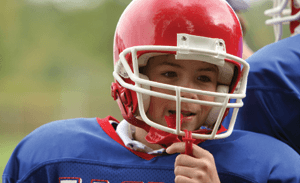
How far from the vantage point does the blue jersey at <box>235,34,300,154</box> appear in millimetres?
1385

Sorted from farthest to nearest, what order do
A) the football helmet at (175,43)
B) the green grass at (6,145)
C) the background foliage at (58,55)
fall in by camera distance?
the background foliage at (58,55), the green grass at (6,145), the football helmet at (175,43)

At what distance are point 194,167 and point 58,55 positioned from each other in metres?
13.8

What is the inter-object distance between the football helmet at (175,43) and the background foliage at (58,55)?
323 inches

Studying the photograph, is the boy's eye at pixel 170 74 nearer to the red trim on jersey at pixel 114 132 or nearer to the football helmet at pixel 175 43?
the football helmet at pixel 175 43

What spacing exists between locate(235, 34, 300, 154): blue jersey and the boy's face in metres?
0.22

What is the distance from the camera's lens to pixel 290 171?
1.21 metres

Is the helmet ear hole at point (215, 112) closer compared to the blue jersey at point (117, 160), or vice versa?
the blue jersey at point (117, 160)

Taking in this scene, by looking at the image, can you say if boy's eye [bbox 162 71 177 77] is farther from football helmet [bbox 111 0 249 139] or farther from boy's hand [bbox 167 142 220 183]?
boy's hand [bbox 167 142 220 183]

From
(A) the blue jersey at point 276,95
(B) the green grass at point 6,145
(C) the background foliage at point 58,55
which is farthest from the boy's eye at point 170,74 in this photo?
(C) the background foliage at point 58,55

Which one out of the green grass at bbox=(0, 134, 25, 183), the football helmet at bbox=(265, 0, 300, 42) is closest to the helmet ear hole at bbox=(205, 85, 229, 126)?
the football helmet at bbox=(265, 0, 300, 42)

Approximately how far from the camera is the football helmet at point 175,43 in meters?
1.18

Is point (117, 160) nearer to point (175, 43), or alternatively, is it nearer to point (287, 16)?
point (175, 43)

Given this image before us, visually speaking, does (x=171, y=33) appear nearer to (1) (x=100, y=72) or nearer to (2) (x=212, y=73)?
(2) (x=212, y=73)

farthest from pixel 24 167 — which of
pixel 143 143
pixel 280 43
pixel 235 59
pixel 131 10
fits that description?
pixel 280 43
